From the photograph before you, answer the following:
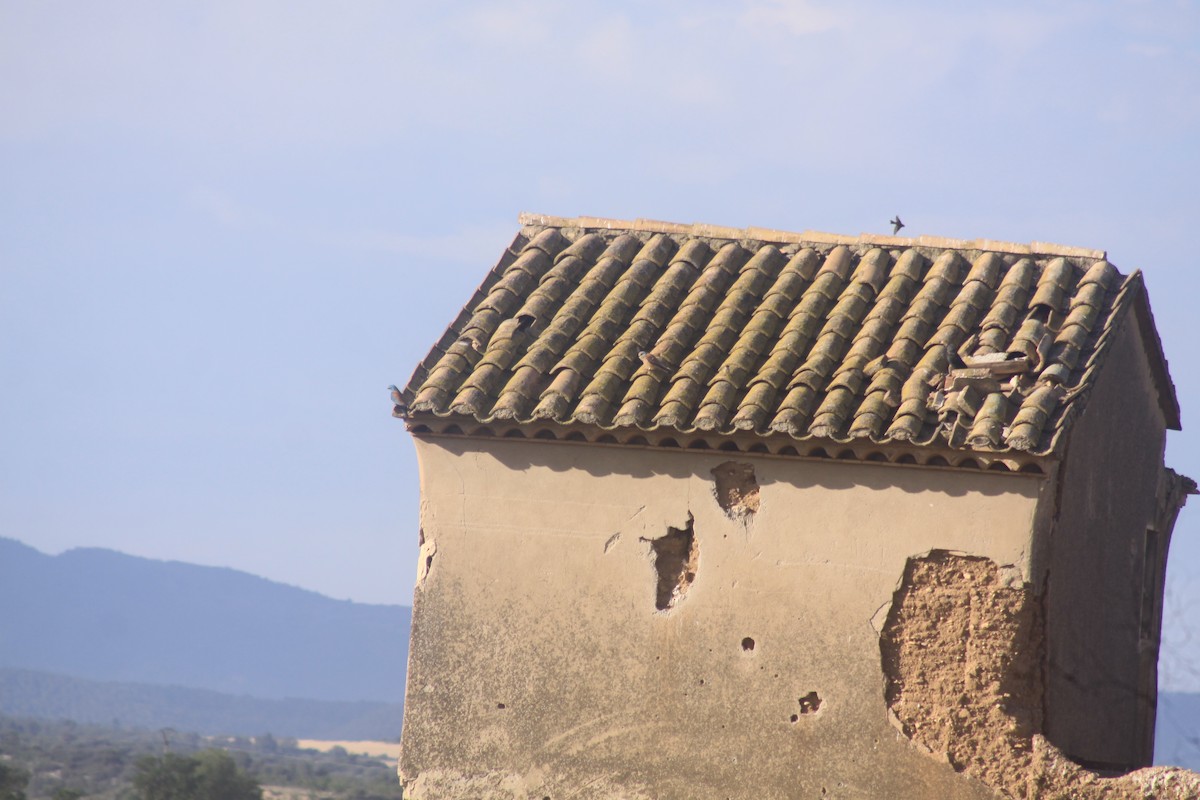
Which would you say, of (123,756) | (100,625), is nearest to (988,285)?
(123,756)

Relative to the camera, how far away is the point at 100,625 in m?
176

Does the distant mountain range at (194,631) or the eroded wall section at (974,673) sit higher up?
the distant mountain range at (194,631)

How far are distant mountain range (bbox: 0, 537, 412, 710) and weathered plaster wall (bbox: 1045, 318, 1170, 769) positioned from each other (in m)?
147

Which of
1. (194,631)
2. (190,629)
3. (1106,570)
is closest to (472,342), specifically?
(1106,570)

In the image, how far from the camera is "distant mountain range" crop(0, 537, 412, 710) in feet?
540

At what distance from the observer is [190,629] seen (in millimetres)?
179750

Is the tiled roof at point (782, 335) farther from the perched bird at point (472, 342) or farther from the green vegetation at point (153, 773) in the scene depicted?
the green vegetation at point (153, 773)

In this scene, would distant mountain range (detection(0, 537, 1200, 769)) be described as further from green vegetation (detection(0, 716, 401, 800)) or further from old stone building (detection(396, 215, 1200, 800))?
old stone building (detection(396, 215, 1200, 800))

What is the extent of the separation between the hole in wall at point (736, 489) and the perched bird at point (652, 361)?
80 cm

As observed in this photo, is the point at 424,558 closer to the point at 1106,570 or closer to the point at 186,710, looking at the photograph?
the point at 1106,570

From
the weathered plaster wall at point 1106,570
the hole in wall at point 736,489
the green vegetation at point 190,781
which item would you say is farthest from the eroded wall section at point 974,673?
the green vegetation at point 190,781

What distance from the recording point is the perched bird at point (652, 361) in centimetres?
1006

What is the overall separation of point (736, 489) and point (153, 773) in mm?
30881

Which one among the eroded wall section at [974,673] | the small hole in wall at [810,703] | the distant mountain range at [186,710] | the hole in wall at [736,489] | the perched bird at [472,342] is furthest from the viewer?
the distant mountain range at [186,710]
